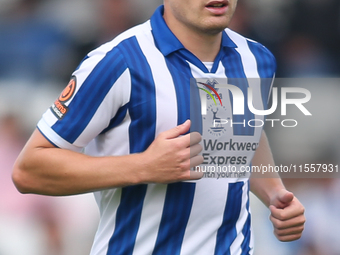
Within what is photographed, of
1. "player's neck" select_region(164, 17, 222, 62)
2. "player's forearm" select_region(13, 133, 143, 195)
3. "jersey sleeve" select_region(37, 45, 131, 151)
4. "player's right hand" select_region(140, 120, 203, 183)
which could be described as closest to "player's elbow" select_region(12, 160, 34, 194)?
"player's forearm" select_region(13, 133, 143, 195)

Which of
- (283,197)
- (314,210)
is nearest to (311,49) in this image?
(314,210)

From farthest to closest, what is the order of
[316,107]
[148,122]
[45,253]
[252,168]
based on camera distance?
[316,107] < [45,253] < [252,168] < [148,122]

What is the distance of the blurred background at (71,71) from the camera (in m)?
3.46

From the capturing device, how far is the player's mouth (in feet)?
4.92

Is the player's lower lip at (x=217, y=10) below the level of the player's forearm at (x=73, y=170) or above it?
above

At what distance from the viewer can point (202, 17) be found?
1511 millimetres

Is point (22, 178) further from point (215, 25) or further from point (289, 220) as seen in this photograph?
point (289, 220)

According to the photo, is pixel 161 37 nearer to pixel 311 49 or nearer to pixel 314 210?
pixel 314 210

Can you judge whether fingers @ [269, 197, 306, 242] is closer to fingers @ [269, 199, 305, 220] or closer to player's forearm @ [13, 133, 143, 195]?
fingers @ [269, 199, 305, 220]

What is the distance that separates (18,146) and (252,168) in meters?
2.30

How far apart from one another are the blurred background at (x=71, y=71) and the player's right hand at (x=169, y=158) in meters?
2.15

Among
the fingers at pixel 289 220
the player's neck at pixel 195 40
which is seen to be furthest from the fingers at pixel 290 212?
the player's neck at pixel 195 40

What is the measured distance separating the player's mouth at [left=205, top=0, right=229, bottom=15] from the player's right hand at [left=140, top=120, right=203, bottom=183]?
1.17 feet

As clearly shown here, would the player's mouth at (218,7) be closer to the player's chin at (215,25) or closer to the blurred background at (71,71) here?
the player's chin at (215,25)
